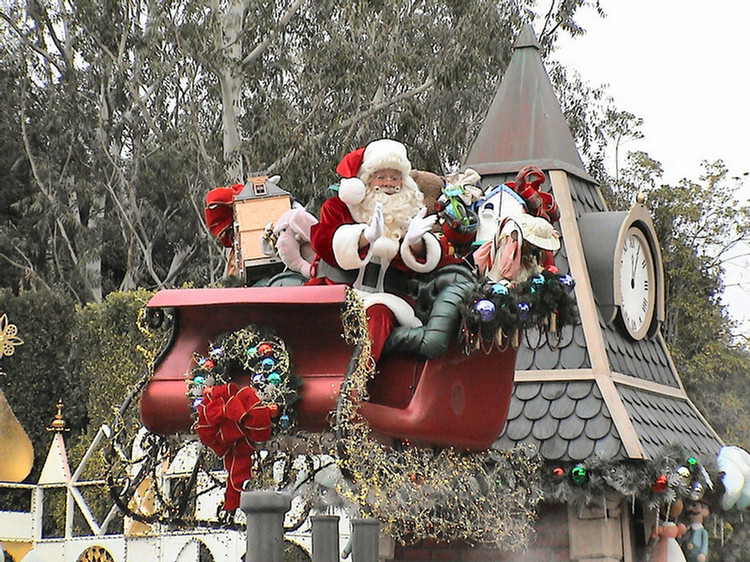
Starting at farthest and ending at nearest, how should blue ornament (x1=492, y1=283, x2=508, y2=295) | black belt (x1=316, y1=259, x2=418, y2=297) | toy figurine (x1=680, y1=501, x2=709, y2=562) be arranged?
toy figurine (x1=680, y1=501, x2=709, y2=562) < black belt (x1=316, y1=259, x2=418, y2=297) < blue ornament (x1=492, y1=283, x2=508, y2=295)

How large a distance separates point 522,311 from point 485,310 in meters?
0.16

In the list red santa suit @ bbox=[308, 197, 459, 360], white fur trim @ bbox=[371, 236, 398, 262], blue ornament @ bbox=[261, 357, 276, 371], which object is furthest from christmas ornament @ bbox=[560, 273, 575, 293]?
blue ornament @ bbox=[261, 357, 276, 371]

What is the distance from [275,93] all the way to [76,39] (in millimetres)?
3406

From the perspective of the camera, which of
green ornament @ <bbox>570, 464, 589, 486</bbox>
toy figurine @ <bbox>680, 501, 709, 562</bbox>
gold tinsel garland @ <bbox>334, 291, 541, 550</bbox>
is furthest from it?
toy figurine @ <bbox>680, 501, 709, 562</bbox>

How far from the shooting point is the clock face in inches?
251

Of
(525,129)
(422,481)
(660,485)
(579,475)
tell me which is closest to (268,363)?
(422,481)

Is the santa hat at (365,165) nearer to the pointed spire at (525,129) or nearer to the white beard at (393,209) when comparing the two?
the white beard at (393,209)

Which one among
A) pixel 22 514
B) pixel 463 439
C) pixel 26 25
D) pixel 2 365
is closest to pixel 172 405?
pixel 463 439

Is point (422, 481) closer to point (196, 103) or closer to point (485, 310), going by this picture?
point (485, 310)

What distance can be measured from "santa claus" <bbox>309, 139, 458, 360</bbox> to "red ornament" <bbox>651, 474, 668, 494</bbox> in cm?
208

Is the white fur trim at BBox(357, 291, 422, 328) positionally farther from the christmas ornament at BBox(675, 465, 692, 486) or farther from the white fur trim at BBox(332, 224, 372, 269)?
the christmas ornament at BBox(675, 465, 692, 486)

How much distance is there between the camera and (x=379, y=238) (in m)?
4.01

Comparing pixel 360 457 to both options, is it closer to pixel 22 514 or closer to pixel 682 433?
pixel 682 433

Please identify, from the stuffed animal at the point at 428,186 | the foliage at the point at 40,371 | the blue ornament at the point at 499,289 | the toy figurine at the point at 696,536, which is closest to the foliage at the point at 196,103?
the foliage at the point at 40,371
